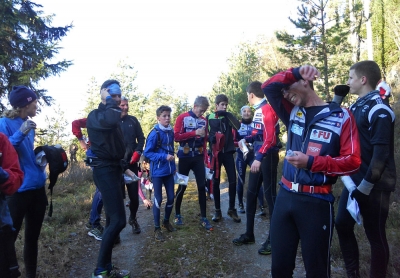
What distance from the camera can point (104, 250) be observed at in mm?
3875

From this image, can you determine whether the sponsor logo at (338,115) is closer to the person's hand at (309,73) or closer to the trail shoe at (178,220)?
the person's hand at (309,73)

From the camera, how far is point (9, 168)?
2.77m

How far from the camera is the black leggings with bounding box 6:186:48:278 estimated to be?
340 cm

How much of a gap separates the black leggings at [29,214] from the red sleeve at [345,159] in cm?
298

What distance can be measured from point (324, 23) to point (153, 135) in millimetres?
10615

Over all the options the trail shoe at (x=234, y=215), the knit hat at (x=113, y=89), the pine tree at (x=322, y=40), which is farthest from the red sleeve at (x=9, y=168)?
the pine tree at (x=322, y=40)

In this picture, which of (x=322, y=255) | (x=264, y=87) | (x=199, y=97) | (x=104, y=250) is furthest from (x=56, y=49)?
(x=322, y=255)

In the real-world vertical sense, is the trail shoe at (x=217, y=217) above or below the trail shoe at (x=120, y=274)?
below

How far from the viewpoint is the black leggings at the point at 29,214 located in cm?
340

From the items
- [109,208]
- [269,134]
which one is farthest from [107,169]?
[269,134]

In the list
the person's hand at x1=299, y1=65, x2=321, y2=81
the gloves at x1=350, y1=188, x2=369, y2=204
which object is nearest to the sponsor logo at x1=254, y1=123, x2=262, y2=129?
the gloves at x1=350, y1=188, x2=369, y2=204

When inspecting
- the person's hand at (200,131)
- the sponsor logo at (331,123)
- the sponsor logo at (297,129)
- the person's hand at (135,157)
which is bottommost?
the person's hand at (135,157)

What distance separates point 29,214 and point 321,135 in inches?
126

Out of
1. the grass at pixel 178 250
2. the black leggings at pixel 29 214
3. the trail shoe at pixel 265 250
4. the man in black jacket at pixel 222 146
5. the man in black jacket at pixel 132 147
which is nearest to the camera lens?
the black leggings at pixel 29 214
